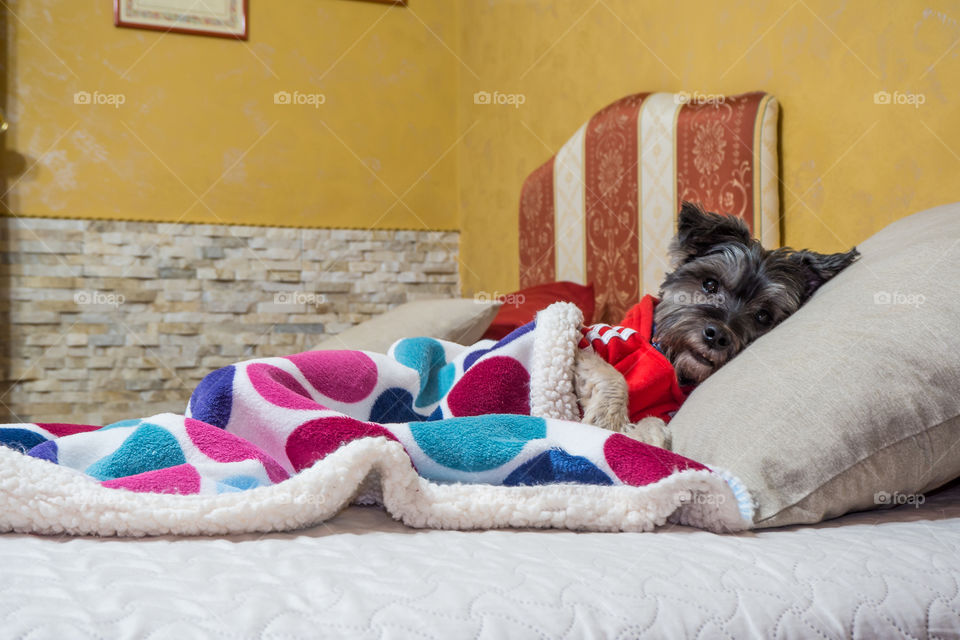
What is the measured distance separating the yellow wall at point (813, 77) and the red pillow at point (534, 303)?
69 centimetres

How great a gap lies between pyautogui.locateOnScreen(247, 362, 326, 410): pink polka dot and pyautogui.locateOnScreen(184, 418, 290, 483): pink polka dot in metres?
0.08

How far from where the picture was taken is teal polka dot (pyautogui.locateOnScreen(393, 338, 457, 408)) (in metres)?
1.41

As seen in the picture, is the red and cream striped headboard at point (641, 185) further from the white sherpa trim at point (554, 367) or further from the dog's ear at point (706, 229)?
the white sherpa trim at point (554, 367)

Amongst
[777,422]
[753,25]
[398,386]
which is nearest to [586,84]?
[753,25]

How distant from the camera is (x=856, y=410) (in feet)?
3.20

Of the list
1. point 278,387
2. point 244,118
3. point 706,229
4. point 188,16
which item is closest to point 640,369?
point 706,229

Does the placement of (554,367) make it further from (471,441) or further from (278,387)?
(278,387)

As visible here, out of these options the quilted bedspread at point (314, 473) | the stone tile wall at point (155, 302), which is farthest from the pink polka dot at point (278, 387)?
the stone tile wall at point (155, 302)

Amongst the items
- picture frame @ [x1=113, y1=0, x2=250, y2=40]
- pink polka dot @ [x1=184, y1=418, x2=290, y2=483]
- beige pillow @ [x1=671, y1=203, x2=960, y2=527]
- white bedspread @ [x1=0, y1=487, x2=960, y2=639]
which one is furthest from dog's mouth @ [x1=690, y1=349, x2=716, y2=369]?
picture frame @ [x1=113, y1=0, x2=250, y2=40]

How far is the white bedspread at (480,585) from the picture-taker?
0.63 meters

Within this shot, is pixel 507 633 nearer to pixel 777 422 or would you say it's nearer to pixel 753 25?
pixel 777 422

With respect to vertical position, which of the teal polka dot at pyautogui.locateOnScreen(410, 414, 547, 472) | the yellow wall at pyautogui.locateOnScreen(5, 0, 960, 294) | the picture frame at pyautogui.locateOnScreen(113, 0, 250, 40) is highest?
the picture frame at pyautogui.locateOnScreen(113, 0, 250, 40)

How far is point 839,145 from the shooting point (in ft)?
Result: 6.03

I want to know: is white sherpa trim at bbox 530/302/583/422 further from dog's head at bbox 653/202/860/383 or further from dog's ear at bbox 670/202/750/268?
dog's ear at bbox 670/202/750/268
